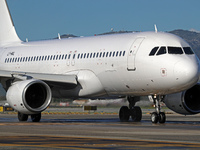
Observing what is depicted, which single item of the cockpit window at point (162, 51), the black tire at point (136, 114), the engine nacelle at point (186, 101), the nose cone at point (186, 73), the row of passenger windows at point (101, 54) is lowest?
the black tire at point (136, 114)

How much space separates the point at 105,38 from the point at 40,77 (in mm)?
4353

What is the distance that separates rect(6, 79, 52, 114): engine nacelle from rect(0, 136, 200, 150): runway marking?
36.0 feet

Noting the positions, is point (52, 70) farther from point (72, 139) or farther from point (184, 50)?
point (72, 139)

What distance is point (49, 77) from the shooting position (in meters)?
29.6

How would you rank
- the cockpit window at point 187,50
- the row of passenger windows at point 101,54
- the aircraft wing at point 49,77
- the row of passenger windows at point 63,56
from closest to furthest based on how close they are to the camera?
the cockpit window at point 187,50, the row of passenger windows at point 101,54, the row of passenger windows at point 63,56, the aircraft wing at point 49,77

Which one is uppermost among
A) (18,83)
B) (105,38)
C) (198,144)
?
(105,38)

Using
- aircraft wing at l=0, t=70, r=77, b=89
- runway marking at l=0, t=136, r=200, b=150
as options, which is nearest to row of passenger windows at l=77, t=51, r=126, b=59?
aircraft wing at l=0, t=70, r=77, b=89

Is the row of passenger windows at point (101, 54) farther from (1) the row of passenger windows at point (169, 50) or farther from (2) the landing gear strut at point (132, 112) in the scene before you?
(2) the landing gear strut at point (132, 112)

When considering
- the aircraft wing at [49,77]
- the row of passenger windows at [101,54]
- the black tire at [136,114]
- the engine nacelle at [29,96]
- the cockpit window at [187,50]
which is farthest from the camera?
the black tire at [136,114]

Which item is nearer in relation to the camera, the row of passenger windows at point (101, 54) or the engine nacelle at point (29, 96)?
the engine nacelle at point (29, 96)

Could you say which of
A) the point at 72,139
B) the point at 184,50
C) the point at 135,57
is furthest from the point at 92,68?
the point at 72,139

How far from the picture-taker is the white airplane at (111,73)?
26.8 metres

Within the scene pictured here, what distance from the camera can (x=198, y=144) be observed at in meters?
14.7

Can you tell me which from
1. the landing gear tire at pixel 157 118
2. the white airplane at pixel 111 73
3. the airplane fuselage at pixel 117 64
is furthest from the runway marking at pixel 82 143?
the landing gear tire at pixel 157 118
